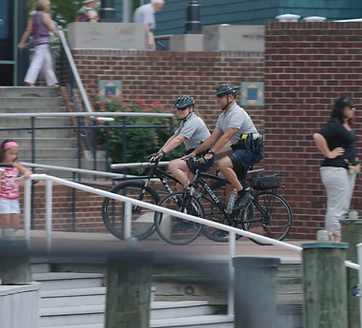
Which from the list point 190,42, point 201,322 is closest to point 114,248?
point 201,322

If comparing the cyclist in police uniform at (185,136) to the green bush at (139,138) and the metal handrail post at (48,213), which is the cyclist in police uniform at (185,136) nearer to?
the metal handrail post at (48,213)

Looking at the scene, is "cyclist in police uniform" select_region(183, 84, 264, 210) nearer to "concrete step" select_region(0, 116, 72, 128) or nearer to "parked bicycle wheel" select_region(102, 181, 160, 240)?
"parked bicycle wheel" select_region(102, 181, 160, 240)

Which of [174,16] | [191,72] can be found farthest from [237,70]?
[174,16]

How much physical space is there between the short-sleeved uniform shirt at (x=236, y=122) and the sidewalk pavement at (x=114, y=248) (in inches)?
47.6

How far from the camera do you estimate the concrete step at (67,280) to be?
8094mm

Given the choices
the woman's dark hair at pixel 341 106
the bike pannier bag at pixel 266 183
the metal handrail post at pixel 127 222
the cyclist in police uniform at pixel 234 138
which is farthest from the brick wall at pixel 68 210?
the woman's dark hair at pixel 341 106

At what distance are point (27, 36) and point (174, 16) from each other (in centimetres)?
→ 512

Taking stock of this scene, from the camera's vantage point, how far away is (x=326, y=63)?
447 inches

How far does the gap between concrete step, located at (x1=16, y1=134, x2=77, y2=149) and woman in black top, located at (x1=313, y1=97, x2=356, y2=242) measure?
4305mm

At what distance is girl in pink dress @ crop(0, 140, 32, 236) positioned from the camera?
27.4 ft

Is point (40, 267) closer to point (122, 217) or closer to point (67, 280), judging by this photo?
point (67, 280)

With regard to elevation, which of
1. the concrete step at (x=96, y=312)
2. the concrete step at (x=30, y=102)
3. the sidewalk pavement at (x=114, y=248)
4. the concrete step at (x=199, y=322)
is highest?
the concrete step at (x=30, y=102)

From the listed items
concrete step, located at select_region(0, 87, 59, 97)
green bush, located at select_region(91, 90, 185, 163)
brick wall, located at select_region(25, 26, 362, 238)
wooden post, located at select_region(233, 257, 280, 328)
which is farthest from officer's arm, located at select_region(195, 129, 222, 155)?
concrete step, located at select_region(0, 87, 59, 97)

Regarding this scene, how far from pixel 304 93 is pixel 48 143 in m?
3.49
